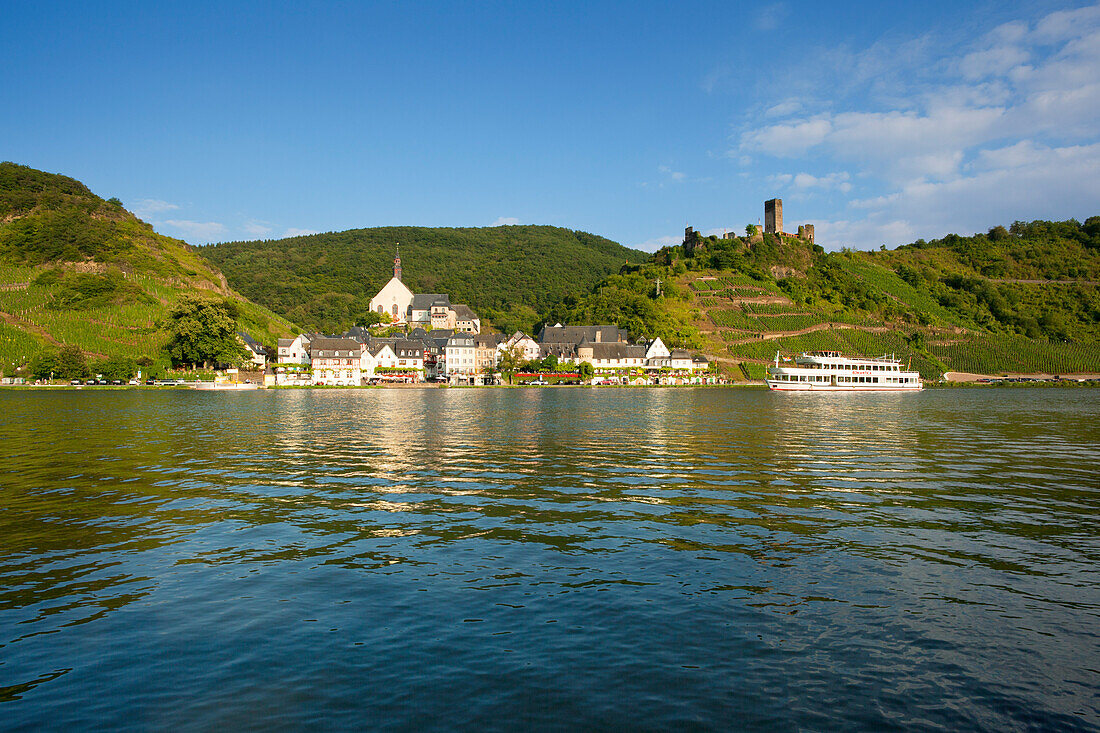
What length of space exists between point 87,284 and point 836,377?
162m

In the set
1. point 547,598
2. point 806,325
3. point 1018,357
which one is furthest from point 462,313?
point 547,598

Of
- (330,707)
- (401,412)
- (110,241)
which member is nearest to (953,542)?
(330,707)

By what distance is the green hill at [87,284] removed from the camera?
135625 mm

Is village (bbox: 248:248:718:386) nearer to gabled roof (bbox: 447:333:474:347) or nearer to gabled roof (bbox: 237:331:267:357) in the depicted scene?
gabled roof (bbox: 447:333:474:347)

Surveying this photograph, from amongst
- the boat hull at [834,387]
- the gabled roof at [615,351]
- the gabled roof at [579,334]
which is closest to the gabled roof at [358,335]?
the gabled roof at [579,334]

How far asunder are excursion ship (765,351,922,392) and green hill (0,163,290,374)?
→ 119279mm

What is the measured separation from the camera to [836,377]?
389ft

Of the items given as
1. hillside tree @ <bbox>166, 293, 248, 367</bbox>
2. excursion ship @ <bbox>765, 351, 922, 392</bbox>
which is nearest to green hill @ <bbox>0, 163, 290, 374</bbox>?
hillside tree @ <bbox>166, 293, 248, 367</bbox>

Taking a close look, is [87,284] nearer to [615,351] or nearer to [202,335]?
[202,335]

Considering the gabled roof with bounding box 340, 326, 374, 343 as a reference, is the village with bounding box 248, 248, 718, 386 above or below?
below

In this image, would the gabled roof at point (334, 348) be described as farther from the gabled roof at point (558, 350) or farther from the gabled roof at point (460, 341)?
the gabled roof at point (558, 350)

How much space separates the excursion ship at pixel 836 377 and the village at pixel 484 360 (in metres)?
34.9

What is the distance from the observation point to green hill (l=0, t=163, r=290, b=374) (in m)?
136

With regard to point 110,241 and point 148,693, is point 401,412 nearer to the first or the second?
point 148,693
